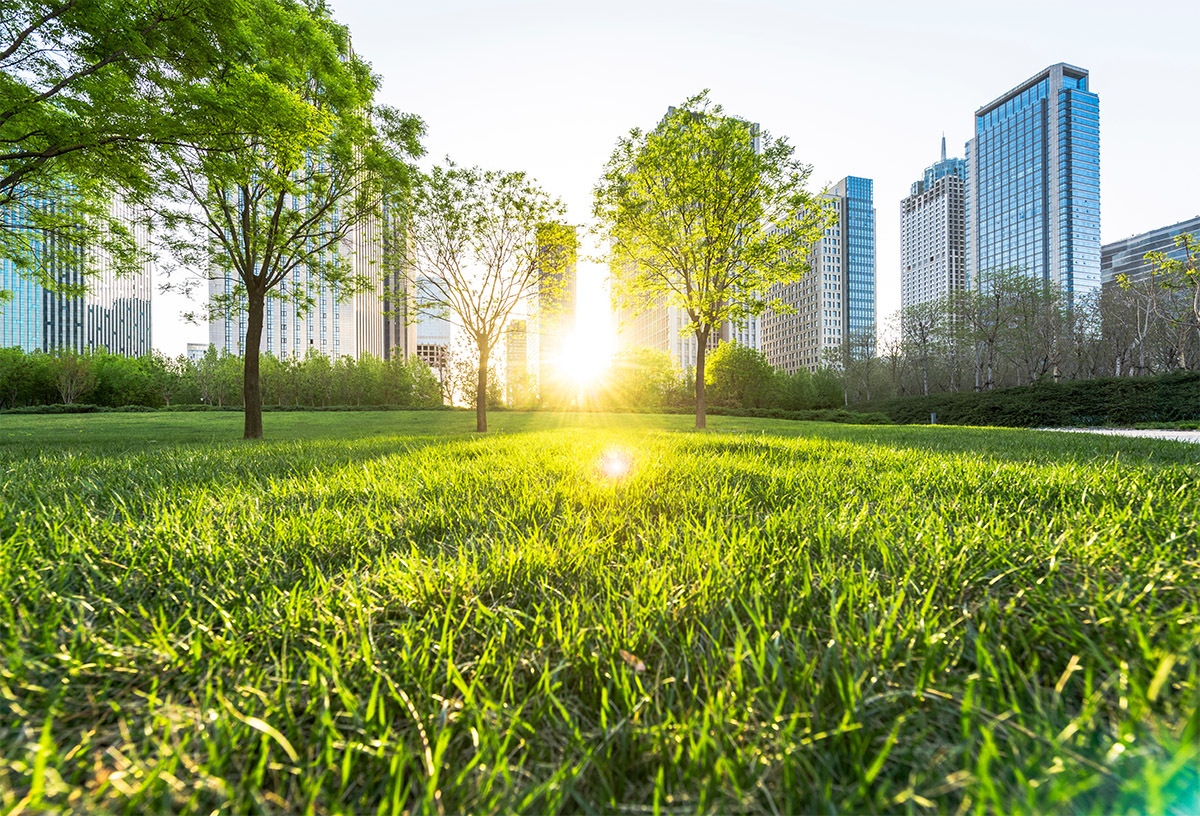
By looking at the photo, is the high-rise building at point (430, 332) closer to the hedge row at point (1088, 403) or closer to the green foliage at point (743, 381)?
the green foliage at point (743, 381)

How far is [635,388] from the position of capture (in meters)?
49.3

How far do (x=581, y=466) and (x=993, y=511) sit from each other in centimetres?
265

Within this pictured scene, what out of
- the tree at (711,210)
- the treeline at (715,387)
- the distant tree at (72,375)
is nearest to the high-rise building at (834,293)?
the treeline at (715,387)

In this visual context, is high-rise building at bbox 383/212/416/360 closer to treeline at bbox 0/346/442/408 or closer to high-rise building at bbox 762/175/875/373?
treeline at bbox 0/346/442/408

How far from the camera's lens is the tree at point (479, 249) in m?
12.5

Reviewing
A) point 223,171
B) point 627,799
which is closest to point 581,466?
point 627,799

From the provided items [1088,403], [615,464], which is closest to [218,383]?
[615,464]

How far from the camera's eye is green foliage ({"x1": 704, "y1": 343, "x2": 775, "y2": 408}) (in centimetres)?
→ 4630

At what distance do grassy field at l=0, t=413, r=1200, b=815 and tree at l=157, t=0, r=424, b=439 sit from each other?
8.30 m

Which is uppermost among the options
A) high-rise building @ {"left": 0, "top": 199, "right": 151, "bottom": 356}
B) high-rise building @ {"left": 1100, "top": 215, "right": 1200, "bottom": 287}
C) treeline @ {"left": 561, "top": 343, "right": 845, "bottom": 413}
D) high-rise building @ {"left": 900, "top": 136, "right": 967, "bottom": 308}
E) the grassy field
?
high-rise building @ {"left": 900, "top": 136, "right": 967, "bottom": 308}

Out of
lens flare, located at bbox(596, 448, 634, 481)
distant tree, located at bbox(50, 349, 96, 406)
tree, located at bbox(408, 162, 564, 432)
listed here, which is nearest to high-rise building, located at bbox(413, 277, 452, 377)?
tree, located at bbox(408, 162, 564, 432)

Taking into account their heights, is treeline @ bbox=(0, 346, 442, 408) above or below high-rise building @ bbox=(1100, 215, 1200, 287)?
below

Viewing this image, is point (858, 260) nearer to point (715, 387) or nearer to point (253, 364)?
point (715, 387)

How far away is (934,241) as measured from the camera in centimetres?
7781
